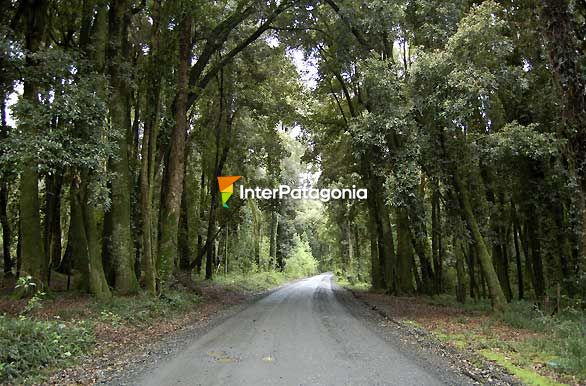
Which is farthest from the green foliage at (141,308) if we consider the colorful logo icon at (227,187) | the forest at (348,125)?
the colorful logo icon at (227,187)

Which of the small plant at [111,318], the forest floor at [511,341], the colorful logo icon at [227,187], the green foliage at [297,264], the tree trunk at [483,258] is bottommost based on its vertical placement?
the green foliage at [297,264]

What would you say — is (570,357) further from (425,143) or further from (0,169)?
(0,169)

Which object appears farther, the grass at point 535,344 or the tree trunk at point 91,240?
the tree trunk at point 91,240

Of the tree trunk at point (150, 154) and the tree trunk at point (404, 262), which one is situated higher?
the tree trunk at point (150, 154)

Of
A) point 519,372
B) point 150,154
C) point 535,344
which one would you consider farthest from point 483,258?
point 150,154

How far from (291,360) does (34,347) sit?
4165 mm

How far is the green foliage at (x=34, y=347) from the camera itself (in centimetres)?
659

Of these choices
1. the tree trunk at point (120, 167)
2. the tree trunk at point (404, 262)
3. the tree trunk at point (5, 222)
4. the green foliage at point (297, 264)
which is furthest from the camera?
the green foliage at point (297, 264)

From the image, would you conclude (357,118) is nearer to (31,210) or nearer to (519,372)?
(519,372)

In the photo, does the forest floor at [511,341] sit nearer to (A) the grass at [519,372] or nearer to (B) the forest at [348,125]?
(A) the grass at [519,372]

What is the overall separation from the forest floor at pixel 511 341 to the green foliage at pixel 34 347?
263 inches

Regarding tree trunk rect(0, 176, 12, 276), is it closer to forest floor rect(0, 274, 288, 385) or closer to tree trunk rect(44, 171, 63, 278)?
tree trunk rect(44, 171, 63, 278)

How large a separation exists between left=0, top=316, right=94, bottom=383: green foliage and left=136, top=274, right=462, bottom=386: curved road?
5.76 ft

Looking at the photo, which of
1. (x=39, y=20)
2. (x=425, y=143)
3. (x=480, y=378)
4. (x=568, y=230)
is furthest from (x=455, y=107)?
(x=39, y=20)
